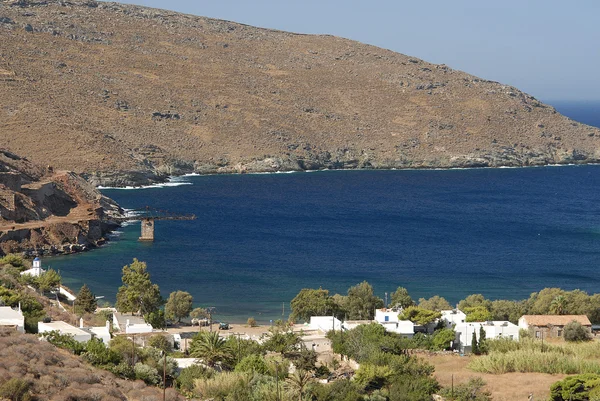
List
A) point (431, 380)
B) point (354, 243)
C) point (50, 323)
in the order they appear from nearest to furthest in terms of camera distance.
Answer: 1. point (431, 380)
2. point (50, 323)
3. point (354, 243)

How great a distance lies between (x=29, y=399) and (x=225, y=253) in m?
50.4

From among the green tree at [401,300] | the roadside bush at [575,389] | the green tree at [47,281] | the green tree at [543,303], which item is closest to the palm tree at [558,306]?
the green tree at [543,303]

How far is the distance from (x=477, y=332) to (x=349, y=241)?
3881 centimetres

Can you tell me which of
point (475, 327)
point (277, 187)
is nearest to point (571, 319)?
point (475, 327)

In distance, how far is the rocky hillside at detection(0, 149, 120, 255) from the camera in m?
72.5

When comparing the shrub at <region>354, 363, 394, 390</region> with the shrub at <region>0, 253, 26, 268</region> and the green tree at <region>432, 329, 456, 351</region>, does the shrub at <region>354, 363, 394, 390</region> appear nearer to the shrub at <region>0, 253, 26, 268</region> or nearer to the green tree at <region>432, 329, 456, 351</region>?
the green tree at <region>432, 329, 456, 351</region>

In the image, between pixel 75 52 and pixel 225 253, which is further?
pixel 75 52

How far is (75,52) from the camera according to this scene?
163m

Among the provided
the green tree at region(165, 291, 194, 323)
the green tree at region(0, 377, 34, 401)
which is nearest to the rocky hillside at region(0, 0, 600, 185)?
the green tree at region(165, 291, 194, 323)

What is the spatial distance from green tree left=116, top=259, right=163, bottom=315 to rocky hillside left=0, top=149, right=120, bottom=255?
23463 millimetres

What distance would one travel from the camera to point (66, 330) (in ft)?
112

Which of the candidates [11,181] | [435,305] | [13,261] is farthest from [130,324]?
[11,181]

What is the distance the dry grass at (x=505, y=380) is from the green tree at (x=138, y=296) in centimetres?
1459

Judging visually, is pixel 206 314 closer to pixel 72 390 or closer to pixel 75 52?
pixel 72 390
